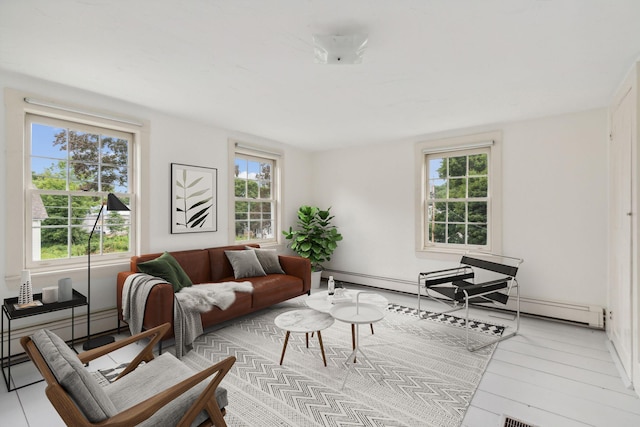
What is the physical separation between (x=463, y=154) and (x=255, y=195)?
3280mm

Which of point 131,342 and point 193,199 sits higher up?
point 193,199

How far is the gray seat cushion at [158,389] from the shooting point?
55.5 inches

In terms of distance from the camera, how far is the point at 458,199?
4543 millimetres

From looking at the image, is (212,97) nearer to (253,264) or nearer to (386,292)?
(253,264)

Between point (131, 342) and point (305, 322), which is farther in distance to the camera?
point (305, 322)

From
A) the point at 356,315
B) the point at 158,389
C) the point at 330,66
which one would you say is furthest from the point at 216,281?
the point at 330,66

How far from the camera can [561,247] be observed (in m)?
3.72

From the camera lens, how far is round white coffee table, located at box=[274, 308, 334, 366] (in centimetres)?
255

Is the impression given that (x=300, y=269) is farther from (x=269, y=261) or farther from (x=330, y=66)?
(x=330, y=66)

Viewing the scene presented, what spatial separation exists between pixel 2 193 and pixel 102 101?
4.13ft

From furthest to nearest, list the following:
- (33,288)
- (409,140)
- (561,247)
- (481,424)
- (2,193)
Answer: (409,140) → (561,247) → (33,288) → (2,193) → (481,424)

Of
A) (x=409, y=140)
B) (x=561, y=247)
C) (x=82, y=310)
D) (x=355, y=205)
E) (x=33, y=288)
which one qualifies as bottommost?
(x=82, y=310)

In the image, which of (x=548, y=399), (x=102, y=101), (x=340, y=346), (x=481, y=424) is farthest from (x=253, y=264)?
(x=548, y=399)

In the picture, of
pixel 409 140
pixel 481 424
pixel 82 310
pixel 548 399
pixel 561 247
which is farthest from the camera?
pixel 409 140
